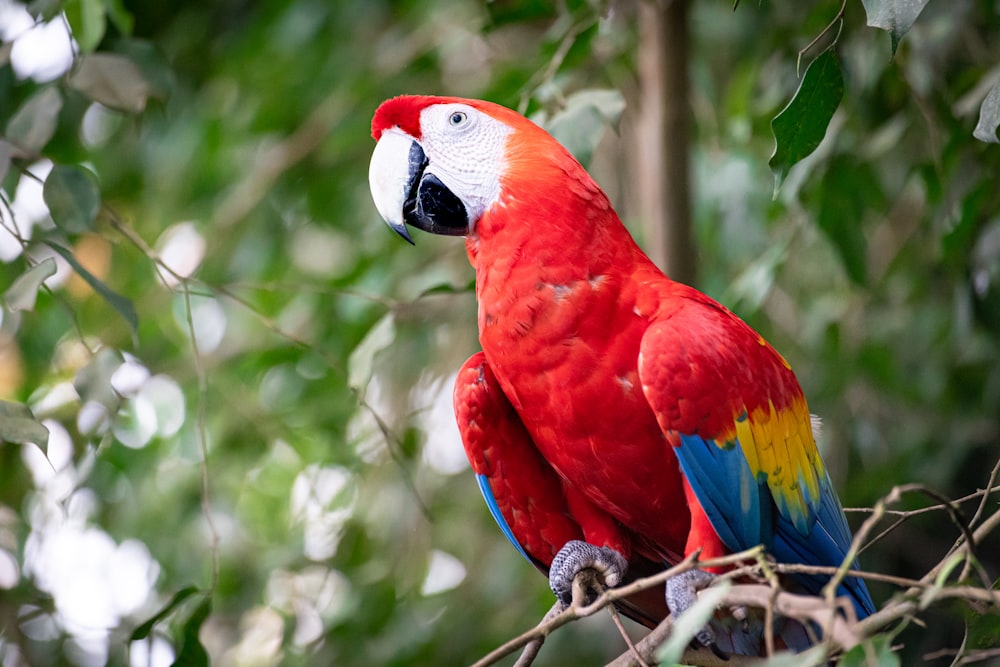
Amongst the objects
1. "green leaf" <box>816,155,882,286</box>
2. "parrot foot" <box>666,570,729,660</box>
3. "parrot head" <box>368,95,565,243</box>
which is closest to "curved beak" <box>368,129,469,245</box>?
"parrot head" <box>368,95,565,243</box>

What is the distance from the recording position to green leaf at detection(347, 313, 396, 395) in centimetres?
130

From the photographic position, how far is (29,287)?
40.7 inches

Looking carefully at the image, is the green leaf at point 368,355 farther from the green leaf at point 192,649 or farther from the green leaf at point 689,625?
the green leaf at point 689,625

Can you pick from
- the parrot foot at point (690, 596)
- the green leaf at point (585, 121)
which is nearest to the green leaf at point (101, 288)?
the green leaf at point (585, 121)

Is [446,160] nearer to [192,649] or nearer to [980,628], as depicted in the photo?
[192,649]

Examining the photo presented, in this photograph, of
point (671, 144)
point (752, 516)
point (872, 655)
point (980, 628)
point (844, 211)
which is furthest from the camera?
point (671, 144)

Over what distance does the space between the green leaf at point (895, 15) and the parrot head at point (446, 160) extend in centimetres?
44

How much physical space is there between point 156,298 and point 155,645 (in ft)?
3.68

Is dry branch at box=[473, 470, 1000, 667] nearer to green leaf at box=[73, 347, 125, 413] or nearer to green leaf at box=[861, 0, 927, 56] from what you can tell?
green leaf at box=[861, 0, 927, 56]

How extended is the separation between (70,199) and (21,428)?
30cm

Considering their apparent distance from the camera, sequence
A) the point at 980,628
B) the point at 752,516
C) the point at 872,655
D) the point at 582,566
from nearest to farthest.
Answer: the point at 872,655 < the point at 980,628 < the point at 752,516 < the point at 582,566

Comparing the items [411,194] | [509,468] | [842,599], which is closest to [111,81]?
[411,194]

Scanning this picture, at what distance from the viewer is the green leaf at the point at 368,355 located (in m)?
1.30

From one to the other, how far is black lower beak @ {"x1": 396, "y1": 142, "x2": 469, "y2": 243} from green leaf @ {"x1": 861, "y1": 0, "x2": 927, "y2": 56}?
1.77 feet
